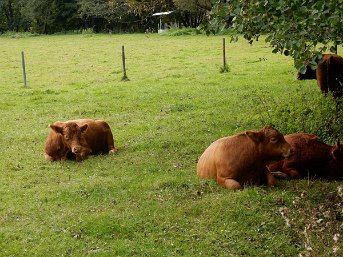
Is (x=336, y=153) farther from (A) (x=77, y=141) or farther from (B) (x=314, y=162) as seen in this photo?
(A) (x=77, y=141)

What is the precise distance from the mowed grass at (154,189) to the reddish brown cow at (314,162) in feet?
1.25

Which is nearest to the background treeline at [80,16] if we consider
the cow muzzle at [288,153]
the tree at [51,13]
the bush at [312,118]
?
the tree at [51,13]

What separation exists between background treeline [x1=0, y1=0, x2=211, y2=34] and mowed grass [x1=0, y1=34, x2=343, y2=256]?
152ft

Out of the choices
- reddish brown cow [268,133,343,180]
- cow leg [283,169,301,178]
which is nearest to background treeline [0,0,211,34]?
reddish brown cow [268,133,343,180]

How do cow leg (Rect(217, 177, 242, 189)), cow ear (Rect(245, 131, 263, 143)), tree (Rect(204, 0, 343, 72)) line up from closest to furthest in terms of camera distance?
tree (Rect(204, 0, 343, 72)) → cow leg (Rect(217, 177, 242, 189)) → cow ear (Rect(245, 131, 263, 143))

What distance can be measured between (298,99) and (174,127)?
3441mm

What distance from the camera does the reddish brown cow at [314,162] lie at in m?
9.98

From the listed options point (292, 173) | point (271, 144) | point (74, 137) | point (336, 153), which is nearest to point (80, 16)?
point (74, 137)

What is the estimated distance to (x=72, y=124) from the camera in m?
12.4

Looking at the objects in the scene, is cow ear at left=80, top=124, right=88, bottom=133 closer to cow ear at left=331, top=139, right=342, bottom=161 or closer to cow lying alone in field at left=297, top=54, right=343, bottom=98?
cow ear at left=331, top=139, right=342, bottom=161

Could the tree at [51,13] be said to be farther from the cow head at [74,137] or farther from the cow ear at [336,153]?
the cow ear at [336,153]

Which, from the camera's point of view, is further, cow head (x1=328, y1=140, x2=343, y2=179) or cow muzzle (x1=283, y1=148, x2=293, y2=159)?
cow head (x1=328, y1=140, x2=343, y2=179)

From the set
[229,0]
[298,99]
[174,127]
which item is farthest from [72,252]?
[298,99]

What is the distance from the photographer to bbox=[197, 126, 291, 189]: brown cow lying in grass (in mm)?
9422
